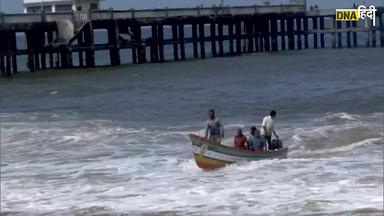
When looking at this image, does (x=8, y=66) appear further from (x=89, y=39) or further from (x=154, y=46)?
(x=154, y=46)

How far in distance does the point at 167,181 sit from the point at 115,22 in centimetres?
3711

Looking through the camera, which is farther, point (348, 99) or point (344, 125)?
point (348, 99)

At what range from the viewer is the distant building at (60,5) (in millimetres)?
62219

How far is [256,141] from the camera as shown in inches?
826

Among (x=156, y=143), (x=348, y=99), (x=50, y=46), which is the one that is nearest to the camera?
(x=156, y=143)

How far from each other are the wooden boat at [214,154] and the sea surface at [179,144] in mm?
205

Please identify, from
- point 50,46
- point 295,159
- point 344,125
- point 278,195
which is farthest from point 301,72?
point 278,195

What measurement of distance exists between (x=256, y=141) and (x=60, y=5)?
45112 millimetres

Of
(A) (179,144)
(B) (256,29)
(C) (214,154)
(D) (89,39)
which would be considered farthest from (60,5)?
(C) (214,154)

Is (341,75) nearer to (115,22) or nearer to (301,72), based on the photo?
(301,72)

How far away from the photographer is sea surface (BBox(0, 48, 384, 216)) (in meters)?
17.0

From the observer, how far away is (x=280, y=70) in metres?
55.2

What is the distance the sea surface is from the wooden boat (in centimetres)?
20

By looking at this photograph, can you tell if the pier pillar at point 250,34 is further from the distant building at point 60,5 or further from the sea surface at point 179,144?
the sea surface at point 179,144
